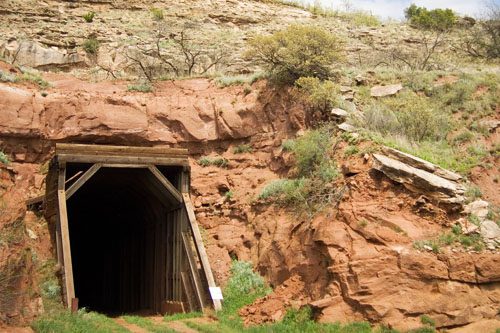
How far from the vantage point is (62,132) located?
18438mm

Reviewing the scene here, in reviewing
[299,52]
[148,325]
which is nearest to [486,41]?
[299,52]

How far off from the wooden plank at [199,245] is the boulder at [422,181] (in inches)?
219

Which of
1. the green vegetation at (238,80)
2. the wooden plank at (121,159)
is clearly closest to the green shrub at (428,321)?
the wooden plank at (121,159)

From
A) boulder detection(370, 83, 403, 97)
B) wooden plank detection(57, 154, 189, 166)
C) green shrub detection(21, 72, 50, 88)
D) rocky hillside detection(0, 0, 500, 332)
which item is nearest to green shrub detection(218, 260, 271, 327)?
rocky hillside detection(0, 0, 500, 332)

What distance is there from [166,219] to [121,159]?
3098 mm

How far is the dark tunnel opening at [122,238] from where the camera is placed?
60.8 ft

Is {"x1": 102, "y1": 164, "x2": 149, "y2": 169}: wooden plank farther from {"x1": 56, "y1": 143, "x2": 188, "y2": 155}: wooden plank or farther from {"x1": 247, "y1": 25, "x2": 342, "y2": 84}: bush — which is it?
{"x1": 247, "y1": 25, "x2": 342, "y2": 84}: bush

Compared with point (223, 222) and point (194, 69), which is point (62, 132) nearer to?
point (223, 222)

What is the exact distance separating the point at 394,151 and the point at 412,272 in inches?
151

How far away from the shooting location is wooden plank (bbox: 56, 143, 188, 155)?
16.2 metres

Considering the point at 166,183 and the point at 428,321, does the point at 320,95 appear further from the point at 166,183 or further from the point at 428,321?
the point at 428,321

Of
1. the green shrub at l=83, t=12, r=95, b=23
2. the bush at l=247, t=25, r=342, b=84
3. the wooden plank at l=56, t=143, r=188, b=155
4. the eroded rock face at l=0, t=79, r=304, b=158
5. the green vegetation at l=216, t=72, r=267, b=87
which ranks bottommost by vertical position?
the wooden plank at l=56, t=143, r=188, b=155

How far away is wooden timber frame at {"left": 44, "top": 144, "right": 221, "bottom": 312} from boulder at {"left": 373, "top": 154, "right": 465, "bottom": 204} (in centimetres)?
584

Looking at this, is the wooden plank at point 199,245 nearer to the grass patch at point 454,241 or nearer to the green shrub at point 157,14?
the grass patch at point 454,241
